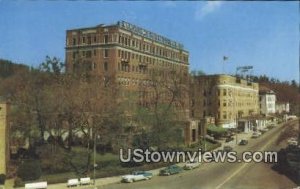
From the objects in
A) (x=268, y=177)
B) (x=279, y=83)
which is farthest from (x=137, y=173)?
(x=279, y=83)

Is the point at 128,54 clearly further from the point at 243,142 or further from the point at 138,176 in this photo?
the point at 243,142

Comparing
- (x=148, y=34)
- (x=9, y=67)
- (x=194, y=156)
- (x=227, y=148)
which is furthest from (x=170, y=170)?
(x=9, y=67)

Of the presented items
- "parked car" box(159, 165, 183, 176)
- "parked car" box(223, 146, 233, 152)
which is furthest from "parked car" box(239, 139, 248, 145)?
"parked car" box(159, 165, 183, 176)

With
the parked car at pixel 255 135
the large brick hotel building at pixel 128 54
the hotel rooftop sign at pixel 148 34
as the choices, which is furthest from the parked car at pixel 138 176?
the hotel rooftop sign at pixel 148 34

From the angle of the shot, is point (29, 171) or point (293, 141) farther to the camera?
point (293, 141)

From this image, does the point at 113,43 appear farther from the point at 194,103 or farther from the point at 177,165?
the point at 177,165

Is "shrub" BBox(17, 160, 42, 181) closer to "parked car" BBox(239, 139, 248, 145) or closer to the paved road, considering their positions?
the paved road
